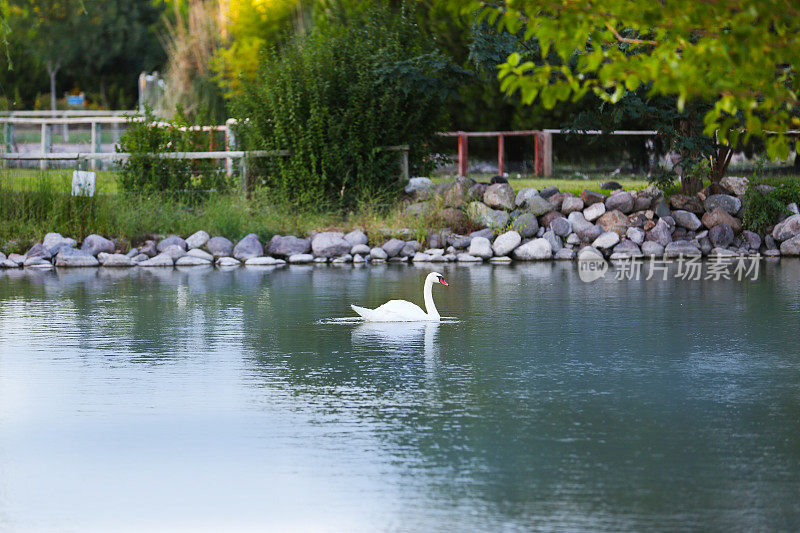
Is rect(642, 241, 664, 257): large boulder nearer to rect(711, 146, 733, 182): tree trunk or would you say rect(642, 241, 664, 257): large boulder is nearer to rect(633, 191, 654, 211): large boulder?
rect(633, 191, 654, 211): large boulder

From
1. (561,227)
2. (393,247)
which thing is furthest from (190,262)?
(561,227)

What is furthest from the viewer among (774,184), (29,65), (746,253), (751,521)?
(29,65)

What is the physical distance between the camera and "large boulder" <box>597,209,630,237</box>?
2198 centimetres

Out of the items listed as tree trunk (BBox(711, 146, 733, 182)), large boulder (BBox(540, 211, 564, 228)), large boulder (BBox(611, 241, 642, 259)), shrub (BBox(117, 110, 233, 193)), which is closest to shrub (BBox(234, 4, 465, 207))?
shrub (BBox(117, 110, 233, 193))

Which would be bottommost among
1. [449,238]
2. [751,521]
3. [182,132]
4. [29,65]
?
[751,521]

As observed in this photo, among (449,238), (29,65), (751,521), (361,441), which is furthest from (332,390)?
(29,65)

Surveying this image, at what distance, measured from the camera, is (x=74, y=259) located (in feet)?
67.7

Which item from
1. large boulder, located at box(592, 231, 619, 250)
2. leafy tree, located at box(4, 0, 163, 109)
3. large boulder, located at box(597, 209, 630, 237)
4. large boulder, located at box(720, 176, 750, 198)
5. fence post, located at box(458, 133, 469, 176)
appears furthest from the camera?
leafy tree, located at box(4, 0, 163, 109)

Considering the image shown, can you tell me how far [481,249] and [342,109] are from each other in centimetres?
445

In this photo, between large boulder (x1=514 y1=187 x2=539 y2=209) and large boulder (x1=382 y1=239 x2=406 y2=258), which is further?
large boulder (x1=514 y1=187 x2=539 y2=209)

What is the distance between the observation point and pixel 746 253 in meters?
21.5

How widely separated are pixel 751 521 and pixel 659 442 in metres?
1.60

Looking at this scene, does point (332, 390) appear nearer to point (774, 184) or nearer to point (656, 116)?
point (656, 116)

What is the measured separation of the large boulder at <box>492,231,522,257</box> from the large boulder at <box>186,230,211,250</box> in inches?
195
